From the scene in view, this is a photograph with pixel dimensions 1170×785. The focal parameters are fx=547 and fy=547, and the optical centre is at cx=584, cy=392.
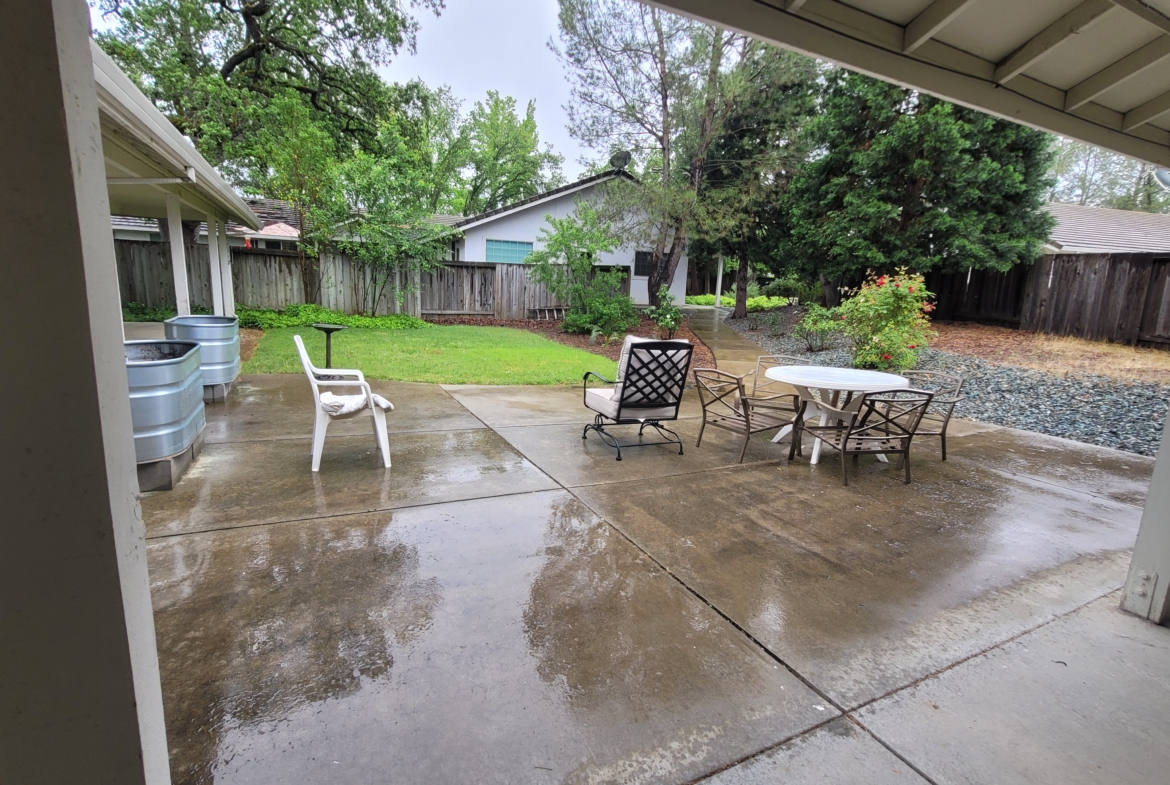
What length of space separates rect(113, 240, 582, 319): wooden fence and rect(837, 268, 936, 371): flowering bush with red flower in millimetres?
9877

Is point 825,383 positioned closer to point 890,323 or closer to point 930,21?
point 930,21

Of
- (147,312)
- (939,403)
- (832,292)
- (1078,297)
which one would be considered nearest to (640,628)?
(939,403)

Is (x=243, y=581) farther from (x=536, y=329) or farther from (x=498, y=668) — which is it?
(x=536, y=329)

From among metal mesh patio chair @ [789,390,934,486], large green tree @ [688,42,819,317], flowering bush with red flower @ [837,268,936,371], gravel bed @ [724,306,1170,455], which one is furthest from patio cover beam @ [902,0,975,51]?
large green tree @ [688,42,819,317]

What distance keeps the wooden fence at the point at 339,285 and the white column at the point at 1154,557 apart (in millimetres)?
14874

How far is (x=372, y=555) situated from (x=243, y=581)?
63 centimetres

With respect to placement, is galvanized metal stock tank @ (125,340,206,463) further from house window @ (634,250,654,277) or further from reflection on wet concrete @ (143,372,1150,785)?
house window @ (634,250,654,277)

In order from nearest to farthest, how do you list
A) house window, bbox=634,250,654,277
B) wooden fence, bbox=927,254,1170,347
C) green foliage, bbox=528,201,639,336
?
1. wooden fence, bbox=927,254,1170,347
2. green foliage, bbox=528,201,639,336
3. house window, bbox=634,250,654,277

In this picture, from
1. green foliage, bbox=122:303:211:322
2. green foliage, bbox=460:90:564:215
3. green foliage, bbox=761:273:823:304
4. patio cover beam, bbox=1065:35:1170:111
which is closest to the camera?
patio cover beam, bbox=1065:35:1170:111

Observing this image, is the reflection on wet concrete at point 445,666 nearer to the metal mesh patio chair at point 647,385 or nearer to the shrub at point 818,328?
the metal mesh patio chair at point 647,385

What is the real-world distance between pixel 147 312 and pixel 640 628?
50.0 ft

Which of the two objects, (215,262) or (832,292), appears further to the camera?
(832,292)

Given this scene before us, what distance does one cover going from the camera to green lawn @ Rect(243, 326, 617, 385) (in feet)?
28.5

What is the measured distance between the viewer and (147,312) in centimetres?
1302
